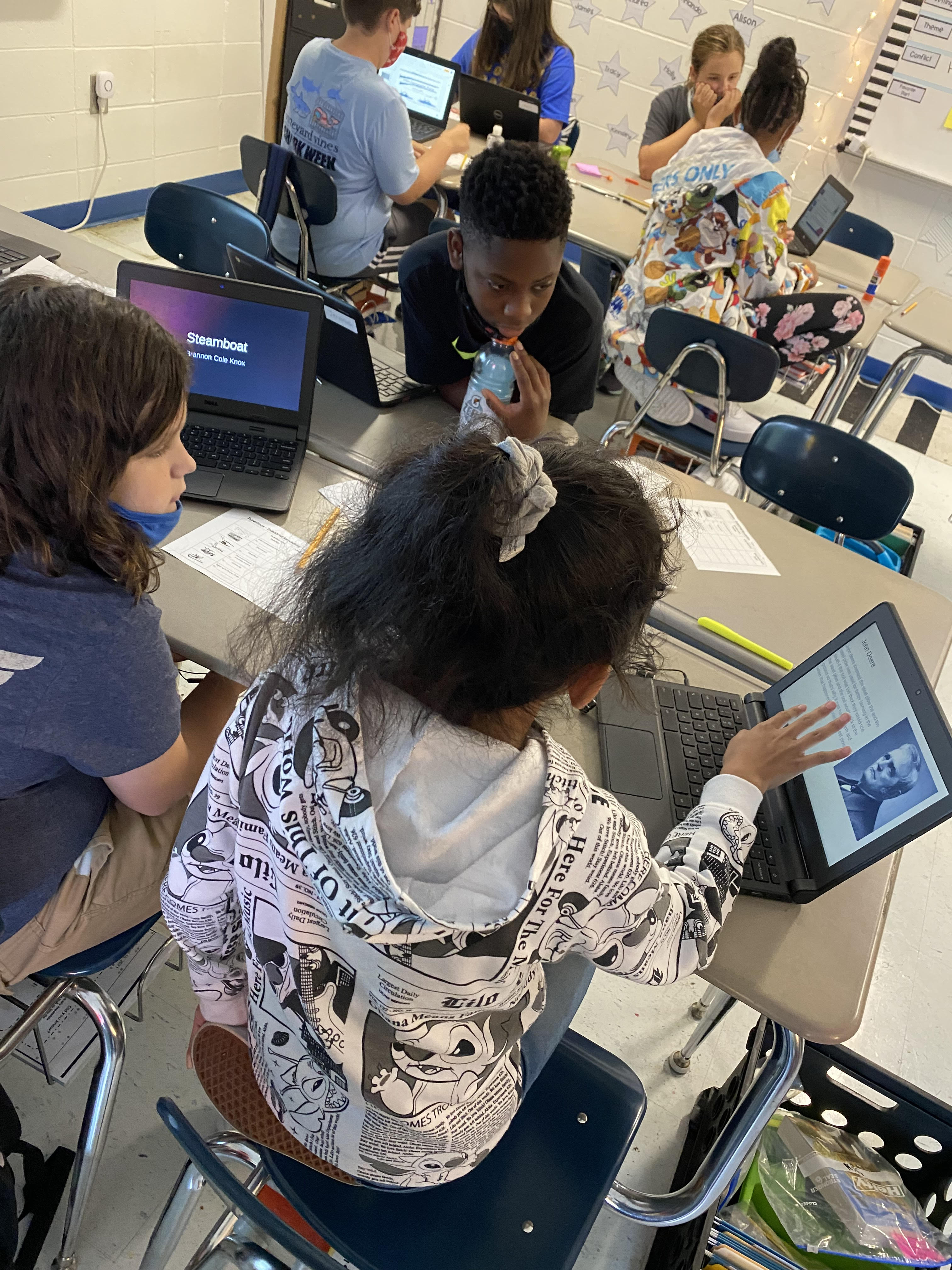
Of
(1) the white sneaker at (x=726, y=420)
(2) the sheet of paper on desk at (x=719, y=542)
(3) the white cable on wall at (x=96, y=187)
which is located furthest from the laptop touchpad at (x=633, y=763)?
(3) the white cable on wall at (x=96, y=187)

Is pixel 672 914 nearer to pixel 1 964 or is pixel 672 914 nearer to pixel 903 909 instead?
pixel 1 964

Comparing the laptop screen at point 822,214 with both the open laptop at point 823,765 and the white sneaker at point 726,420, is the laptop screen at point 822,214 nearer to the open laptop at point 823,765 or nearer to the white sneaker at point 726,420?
the white sneaker at point 726,420

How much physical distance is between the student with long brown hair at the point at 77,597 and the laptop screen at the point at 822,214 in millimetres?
3120

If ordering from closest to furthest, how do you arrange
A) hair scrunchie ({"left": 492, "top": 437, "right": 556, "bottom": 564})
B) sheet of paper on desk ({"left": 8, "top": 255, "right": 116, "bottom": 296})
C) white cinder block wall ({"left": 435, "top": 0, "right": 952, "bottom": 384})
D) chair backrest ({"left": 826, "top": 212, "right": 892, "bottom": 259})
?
hair scrunchie ({"left": 492, "top": 437, "right": 556, "bottom": 564}) < sheet of paper on desk ({"left": 8, "top": 255, "right": 116, "bottom": 296}) < chair backrest ({"left": 826, "top": 212, "right": 892, "bottom": 259}) < white cinder block wall ({"left": 435, "top": 0, "right": 952, "bottom": 384})

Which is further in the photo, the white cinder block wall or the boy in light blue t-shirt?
the white cinder block wall

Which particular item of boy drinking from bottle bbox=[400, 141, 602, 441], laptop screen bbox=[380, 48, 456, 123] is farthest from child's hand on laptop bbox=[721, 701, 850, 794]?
laptop screen bbox=[380, 48, 456, 123]

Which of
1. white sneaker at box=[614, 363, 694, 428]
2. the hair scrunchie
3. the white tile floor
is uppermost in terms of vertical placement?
the hair scrunchie

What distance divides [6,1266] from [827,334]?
3035 mm

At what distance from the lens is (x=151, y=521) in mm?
977

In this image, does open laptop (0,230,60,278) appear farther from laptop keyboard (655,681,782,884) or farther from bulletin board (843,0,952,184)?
bulletin board (843,0,952,184)

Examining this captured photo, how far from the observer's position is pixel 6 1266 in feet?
3.35

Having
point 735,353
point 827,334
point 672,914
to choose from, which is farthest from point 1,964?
point 827,334

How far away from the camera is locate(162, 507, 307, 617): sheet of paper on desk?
4.13 feet

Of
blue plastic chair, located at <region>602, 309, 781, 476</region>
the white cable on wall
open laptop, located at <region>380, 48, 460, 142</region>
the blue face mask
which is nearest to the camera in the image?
the blue face mask
